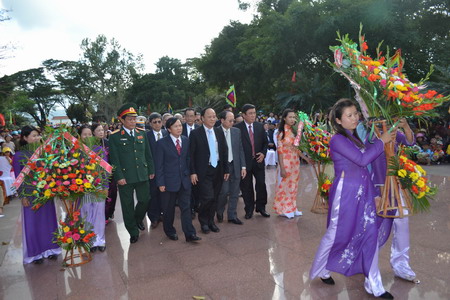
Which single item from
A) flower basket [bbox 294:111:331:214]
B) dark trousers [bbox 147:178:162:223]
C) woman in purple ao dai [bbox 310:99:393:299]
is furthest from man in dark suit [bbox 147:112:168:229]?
woman in purple ao dai [bbox 310:99:393:299]

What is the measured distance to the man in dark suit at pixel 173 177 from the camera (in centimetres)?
462

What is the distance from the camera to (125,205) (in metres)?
4.62

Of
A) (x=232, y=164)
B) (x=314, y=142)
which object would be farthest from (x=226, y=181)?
(x=314, y=142)

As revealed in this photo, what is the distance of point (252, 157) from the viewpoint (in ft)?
18.2

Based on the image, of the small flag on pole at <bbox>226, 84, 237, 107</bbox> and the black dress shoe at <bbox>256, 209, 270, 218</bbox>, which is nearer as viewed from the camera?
the black dress shoe at <bbox>256, 209, 270, 218</bbox>

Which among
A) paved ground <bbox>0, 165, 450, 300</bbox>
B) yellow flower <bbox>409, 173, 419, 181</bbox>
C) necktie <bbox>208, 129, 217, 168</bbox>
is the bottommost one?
paved ground <bbox>0, 165, 450, 300</bbox>

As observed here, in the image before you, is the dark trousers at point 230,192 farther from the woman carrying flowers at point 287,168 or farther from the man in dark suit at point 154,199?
the man in dark suit at point 154,199

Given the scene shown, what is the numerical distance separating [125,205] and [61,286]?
129 centimetres

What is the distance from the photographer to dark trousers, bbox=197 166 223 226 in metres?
4.83

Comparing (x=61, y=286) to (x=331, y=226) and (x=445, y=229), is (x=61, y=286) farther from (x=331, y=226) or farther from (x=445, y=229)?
(x=445, y=229)

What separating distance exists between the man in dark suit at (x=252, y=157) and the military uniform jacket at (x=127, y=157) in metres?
A: 1.64

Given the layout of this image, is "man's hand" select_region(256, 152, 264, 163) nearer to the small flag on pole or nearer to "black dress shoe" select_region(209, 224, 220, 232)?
"black dress shoe" select_region(209, 224, 220, 232)

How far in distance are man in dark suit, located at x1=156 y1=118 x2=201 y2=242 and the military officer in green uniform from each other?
24cm

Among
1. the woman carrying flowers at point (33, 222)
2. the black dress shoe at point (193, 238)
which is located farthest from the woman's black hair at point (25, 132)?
the black dress shoe at point (193, 238)
